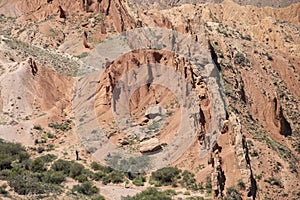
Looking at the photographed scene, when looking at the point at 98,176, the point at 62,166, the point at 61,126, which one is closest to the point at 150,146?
the point at 98,176

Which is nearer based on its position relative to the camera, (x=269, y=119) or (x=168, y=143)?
(x=168, y=143)

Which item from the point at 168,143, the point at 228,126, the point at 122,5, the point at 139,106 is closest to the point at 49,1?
the point at 122,5

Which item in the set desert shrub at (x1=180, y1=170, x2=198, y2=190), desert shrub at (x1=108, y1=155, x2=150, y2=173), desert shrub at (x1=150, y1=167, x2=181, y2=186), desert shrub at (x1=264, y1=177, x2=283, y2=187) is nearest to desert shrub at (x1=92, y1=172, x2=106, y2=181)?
desert shrub at (x1=108, y1=155, x2=150, y2=173)

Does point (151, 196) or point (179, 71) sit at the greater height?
point (179, 71)

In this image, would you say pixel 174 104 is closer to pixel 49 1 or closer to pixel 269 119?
pixel 269 119

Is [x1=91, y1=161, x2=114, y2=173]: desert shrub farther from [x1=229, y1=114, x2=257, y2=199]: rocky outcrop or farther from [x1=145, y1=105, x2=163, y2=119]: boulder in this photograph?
[x1=229, y1=114, x2=257, y2=199]: rocky outcrop

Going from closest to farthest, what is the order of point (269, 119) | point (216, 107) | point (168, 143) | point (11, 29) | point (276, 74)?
point (216, 107), point (168, 143), point (269, 119), point (276, 74), point (11, 29)
